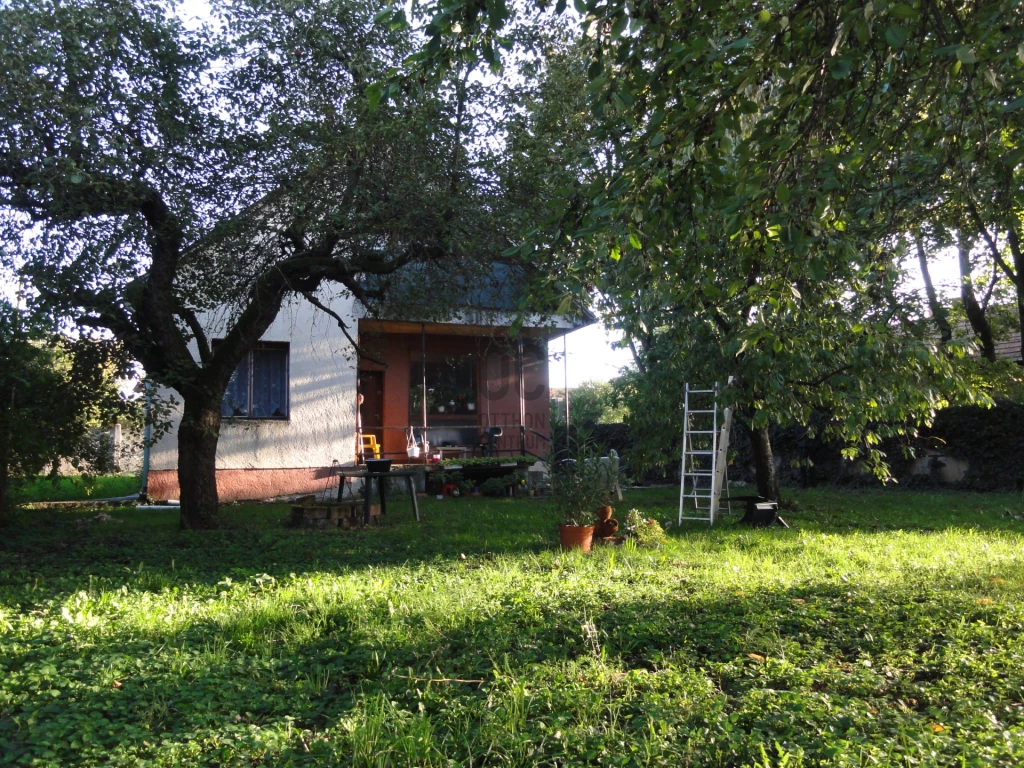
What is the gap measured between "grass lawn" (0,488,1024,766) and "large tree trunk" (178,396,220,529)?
2.00 meters

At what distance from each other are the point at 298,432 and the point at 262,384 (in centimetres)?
113

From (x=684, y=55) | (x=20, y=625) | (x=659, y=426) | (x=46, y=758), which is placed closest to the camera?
(x=46, y=758)

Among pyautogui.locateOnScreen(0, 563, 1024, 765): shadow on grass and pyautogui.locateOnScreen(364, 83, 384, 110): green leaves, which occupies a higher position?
pyautogui.locateOnScreen(364, 83, 384, 110): green leaves

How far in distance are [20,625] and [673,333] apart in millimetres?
7716

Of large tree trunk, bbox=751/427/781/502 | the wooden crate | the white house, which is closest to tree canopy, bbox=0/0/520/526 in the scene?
the wooden crate

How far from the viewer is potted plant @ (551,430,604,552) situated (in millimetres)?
8016

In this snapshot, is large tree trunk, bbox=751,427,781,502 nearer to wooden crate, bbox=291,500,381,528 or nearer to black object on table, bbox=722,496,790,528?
black object on table, bbox=722,496,790,528

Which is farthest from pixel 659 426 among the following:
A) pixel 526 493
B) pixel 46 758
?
pixel 46 758

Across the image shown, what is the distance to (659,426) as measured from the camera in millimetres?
11656

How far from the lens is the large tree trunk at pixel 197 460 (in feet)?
31.6

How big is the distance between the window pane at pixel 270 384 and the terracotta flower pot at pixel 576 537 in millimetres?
8529

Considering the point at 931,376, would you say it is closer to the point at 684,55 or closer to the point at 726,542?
the point at 726,542

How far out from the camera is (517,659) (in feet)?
13.5

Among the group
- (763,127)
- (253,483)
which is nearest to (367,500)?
(253,483)
